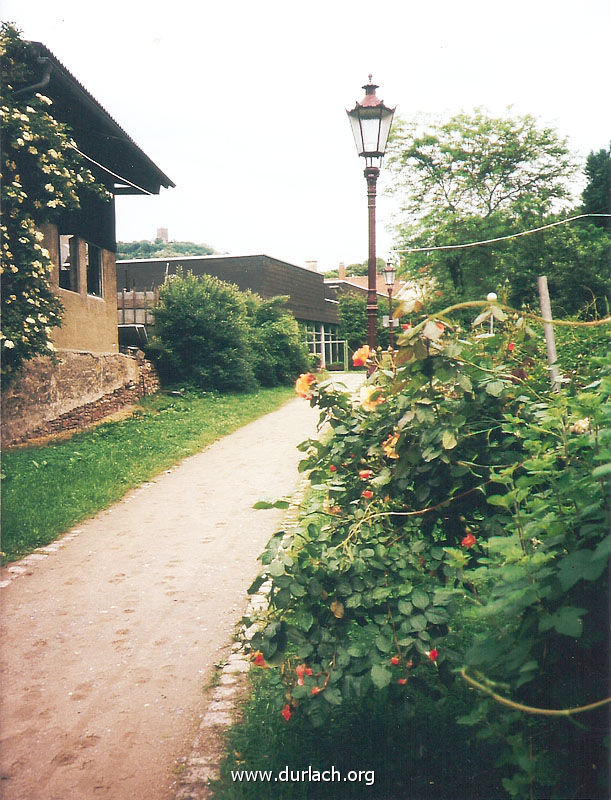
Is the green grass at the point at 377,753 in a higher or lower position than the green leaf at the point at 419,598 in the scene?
lower

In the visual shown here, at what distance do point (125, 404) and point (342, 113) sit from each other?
35.1ft

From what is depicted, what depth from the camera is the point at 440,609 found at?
2346 mm

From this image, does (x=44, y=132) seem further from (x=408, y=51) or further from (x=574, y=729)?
(x=574, y=729)

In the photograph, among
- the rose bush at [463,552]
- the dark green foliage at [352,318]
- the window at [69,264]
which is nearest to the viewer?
the rose bush at [463,552]

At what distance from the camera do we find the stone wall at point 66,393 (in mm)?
11094

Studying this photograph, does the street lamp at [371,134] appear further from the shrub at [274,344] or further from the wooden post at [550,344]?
the shrub at [274,344]

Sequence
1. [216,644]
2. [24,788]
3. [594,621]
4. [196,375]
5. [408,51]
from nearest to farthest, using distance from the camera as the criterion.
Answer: [594,621] → [24,788] → [408,51] → [216,644] → [196,375]

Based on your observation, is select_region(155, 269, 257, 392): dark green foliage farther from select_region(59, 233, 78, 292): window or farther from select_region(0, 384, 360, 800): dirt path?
select_region(0, 384, 360, 800): dirt path

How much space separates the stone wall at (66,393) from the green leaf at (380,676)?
32.1 ft

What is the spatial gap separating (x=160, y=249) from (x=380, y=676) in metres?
26.2

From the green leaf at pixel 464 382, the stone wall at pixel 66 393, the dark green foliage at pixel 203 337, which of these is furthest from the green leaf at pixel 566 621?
the dark green foliage at pixel 203 337

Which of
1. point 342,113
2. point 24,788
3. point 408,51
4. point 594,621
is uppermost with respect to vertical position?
point 342,113

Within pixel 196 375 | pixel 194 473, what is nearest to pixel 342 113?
pixel 194 473

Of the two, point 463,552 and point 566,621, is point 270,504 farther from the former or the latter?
point 566,621
